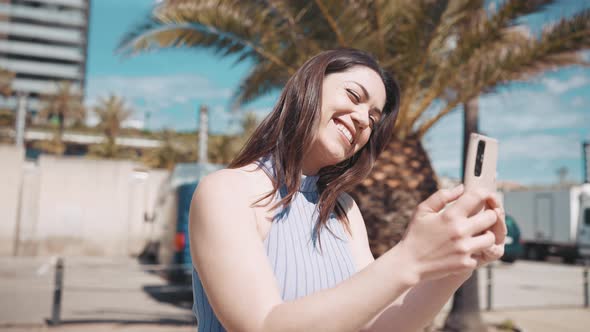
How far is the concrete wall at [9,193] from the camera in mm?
15555

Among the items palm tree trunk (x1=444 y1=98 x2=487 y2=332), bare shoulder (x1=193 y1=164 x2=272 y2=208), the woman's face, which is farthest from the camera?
palm tree trunk (x1=444 y1=98 x2=487 y2=332)

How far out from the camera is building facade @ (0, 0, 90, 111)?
83750 mm

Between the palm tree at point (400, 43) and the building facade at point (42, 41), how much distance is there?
86661 millimetres

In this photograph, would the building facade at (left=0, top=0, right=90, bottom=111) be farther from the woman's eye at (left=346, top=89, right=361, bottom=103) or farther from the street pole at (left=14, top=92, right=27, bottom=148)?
the woman's eye at (left=346, top=89, right=361, bottom=103)

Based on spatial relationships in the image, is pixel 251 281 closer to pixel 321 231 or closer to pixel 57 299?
pixel 321 231

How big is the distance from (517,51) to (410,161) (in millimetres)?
1783

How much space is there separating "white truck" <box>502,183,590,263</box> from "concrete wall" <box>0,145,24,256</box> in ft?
60.4

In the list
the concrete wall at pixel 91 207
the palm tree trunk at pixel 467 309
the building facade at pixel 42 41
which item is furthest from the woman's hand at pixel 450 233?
the building facade at pixel 42 41

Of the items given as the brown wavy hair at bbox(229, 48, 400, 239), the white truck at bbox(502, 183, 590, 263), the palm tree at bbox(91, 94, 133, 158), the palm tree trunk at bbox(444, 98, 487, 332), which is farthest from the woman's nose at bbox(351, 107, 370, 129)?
the palm tree at bbox(91, 94, 133, 158)

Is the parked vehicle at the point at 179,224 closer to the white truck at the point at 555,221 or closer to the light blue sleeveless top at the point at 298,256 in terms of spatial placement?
the light blue sleeveless top at the point at 298,256

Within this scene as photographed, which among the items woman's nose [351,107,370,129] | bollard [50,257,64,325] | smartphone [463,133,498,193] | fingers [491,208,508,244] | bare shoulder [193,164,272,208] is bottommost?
bollard [50,257,64,325]

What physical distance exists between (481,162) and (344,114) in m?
0.47

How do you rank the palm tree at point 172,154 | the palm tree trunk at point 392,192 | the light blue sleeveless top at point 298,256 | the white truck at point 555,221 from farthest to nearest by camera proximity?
the palm tree at point 172,154 → the white truck at point 555,221 → the palm tree trunk at point 392,192 → the light blue sleeveless top at point 298,256

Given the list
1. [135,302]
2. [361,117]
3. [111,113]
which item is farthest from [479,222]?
[111,113]
